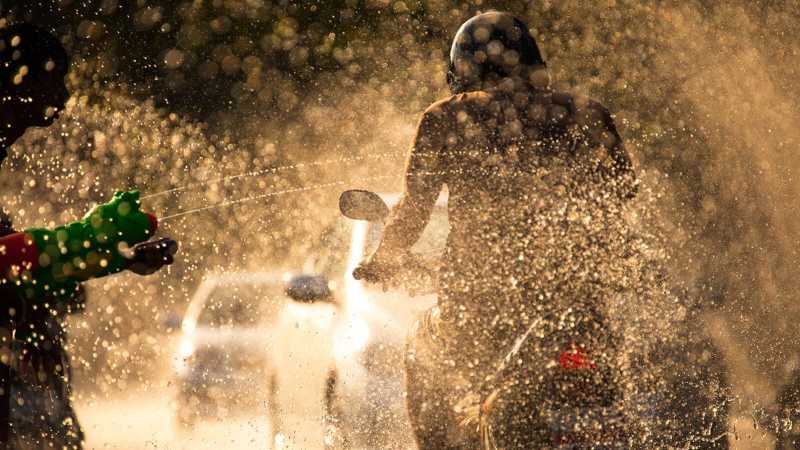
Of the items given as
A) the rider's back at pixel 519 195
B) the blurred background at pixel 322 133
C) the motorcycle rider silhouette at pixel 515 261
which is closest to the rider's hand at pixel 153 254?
the motorcycle rider silhouette at pixel 515 261

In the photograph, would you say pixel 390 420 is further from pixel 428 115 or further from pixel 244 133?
pixel 244 133

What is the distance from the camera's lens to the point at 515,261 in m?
3.85

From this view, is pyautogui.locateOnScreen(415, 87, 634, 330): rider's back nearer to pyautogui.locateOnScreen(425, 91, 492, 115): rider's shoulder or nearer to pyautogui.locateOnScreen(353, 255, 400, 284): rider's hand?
pyautogui.locateOnScreen(425, 91, 492, 115): rider's shoulder

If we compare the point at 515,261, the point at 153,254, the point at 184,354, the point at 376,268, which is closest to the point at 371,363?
the point at 376,268

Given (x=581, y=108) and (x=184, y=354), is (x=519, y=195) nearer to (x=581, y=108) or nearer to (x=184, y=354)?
(x=581, y=108)

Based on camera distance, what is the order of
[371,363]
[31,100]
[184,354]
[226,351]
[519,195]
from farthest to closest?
[184,354] → [226,351] → [371,363] → [31,100] → [519,195]

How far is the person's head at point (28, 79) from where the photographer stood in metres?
4.36

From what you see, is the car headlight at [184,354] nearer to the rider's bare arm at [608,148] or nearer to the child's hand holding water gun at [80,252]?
the child's hand holding water gun at [80,252]

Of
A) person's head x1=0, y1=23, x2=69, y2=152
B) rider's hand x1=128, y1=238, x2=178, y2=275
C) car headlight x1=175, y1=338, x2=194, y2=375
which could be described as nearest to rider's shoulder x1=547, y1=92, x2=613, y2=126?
rider's hand x1=128, y1=238, x2=178, y2=275

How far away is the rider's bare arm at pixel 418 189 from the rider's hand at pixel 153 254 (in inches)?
28.9

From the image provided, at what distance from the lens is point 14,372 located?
4133 millimetres

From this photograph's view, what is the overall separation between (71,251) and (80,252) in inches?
1.1

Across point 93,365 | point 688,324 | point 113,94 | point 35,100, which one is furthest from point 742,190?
point 113,94

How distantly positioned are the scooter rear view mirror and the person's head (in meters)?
1.30
